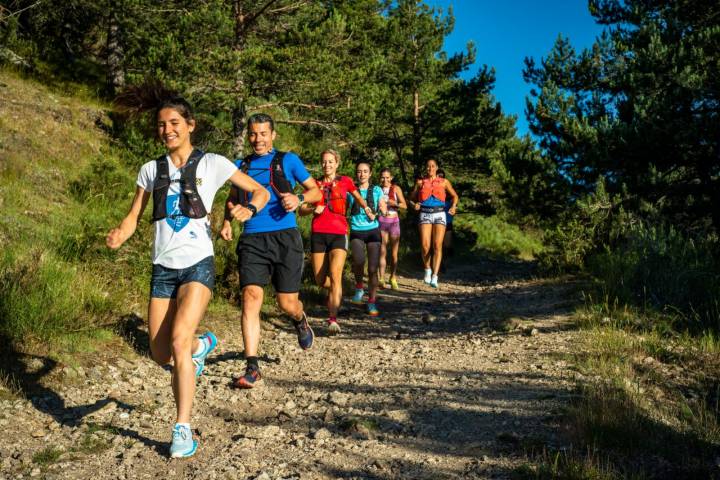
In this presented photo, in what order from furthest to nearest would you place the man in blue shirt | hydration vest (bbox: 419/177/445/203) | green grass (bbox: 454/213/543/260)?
green grass (bbox: 454/213/543/260)
hydration vest (bbox: 419/177/445/203)
the man in blue shirt

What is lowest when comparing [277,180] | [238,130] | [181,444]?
[181,444]

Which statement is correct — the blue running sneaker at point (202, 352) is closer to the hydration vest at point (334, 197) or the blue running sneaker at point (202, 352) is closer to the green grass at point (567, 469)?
the green grass at point (567, 469)

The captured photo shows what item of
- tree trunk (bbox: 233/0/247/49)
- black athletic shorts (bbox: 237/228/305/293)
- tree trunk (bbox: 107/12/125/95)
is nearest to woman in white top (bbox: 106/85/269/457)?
black athletic shorts (bbox: 237/228/305/293)

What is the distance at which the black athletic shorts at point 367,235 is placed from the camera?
8844 millimetres

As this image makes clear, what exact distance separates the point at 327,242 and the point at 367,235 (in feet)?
4.86

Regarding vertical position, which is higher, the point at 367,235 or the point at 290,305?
the point at 367,235

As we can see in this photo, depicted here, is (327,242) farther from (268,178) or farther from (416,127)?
(416,127)

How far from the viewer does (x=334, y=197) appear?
7.46m

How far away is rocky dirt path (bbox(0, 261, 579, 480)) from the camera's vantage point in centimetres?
357

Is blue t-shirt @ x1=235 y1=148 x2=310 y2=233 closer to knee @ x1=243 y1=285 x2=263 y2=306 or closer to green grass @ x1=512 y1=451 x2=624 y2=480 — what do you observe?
knee @ x1=243 y1=285 x2=263 y2=306

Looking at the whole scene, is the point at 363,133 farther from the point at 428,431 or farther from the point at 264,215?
the point at 428,431

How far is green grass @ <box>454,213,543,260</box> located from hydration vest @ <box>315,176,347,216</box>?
1549cm

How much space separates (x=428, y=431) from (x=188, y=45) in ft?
31.9

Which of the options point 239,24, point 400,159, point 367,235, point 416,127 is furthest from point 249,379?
point 416,127
